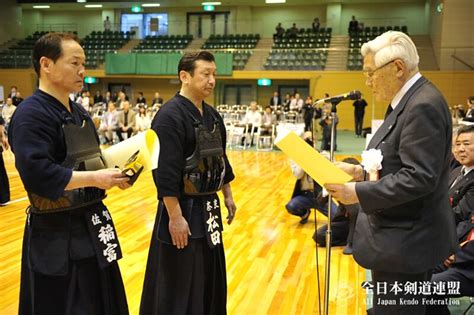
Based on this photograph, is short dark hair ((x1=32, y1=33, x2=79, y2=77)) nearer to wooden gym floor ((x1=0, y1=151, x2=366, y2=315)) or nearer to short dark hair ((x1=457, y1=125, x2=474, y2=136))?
wooden gym floor ((x1=0, y1=151, x2=366, y2=315))

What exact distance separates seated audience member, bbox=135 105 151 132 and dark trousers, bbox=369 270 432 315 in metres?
12.1

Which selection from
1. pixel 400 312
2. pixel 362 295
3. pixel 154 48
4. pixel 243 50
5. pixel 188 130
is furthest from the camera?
pixel 154 48

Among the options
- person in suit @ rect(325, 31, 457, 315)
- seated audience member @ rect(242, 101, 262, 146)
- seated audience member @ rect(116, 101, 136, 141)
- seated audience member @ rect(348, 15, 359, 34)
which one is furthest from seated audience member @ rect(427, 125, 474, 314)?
→ seated audience member @ rect(348, 15, 359, 34)

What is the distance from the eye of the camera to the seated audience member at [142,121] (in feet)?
44.6

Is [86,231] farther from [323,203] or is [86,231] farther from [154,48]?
[154,48]

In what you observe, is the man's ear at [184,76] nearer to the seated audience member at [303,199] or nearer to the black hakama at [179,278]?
the black hakama at [179,278]

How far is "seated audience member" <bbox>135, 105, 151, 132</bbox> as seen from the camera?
13.6 m

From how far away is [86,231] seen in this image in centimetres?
192

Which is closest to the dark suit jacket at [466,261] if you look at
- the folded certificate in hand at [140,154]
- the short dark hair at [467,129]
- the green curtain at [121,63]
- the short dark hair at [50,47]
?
the short dark hair at [467,129]

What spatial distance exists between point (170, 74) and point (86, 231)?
1834cm

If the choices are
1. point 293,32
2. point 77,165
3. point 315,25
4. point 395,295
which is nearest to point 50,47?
point 77,165

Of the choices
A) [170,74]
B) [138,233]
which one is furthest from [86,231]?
[170,74]

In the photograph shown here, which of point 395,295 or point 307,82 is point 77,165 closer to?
point 395,295

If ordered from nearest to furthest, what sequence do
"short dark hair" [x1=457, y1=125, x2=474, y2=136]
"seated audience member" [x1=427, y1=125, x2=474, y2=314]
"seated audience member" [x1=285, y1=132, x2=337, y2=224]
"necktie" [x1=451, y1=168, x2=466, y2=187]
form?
"seated audience member" [x1=427, y1=125, x2=474, y2=314] < "short dark hair" [x1=457, y1=125, x2=474, y2=136] < "necktie" [x1=451, y1=168, x2=466, y2=187] < "seated audience member" [x1=285, y1=132, x2=337, y2=224]
